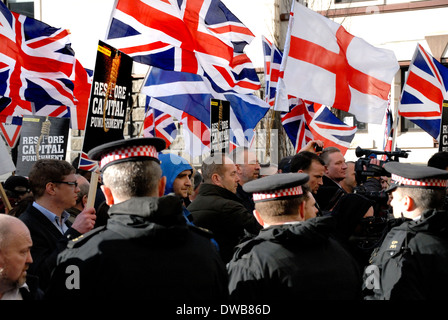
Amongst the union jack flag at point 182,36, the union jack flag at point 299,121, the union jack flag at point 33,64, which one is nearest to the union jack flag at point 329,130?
the union jack flag at point 299,121

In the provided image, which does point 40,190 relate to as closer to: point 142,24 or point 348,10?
point 142,24

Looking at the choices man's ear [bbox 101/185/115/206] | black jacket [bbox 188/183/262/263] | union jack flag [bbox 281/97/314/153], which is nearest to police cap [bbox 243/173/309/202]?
man's ear [bbox 101/185/115/206]

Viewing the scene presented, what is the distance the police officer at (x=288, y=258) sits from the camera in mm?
3377

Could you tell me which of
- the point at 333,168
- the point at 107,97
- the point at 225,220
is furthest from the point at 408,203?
the point at 333,168

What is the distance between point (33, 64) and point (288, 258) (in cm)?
643

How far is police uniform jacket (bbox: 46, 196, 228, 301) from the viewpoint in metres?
2.90

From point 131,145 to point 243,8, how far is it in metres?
14.2

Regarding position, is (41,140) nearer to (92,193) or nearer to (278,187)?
(92,193)

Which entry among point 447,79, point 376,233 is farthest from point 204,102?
point 447,79

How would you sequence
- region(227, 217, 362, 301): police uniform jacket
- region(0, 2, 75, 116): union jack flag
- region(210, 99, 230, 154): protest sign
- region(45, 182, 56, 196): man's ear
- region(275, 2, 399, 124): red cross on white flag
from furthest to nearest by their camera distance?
region(0, 2, 75, 116): union jack flag
region(275, 2, 399, 124): red cross on white flag
region(210, 99, 230, 154): protest sign
region(45, 182, 56, 196): man's ear
region(227, 217, 362, 301): police uniform jacket

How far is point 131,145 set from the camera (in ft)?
10.7

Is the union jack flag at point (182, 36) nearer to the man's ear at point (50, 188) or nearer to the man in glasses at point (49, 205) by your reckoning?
the man in glasses at point (49, 205)

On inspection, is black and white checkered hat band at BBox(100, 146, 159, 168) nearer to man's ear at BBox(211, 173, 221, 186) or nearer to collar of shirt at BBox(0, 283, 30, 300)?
collar of shirt at BBox(0, 283, 30, 300)

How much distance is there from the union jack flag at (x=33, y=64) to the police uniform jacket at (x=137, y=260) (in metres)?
5.68
